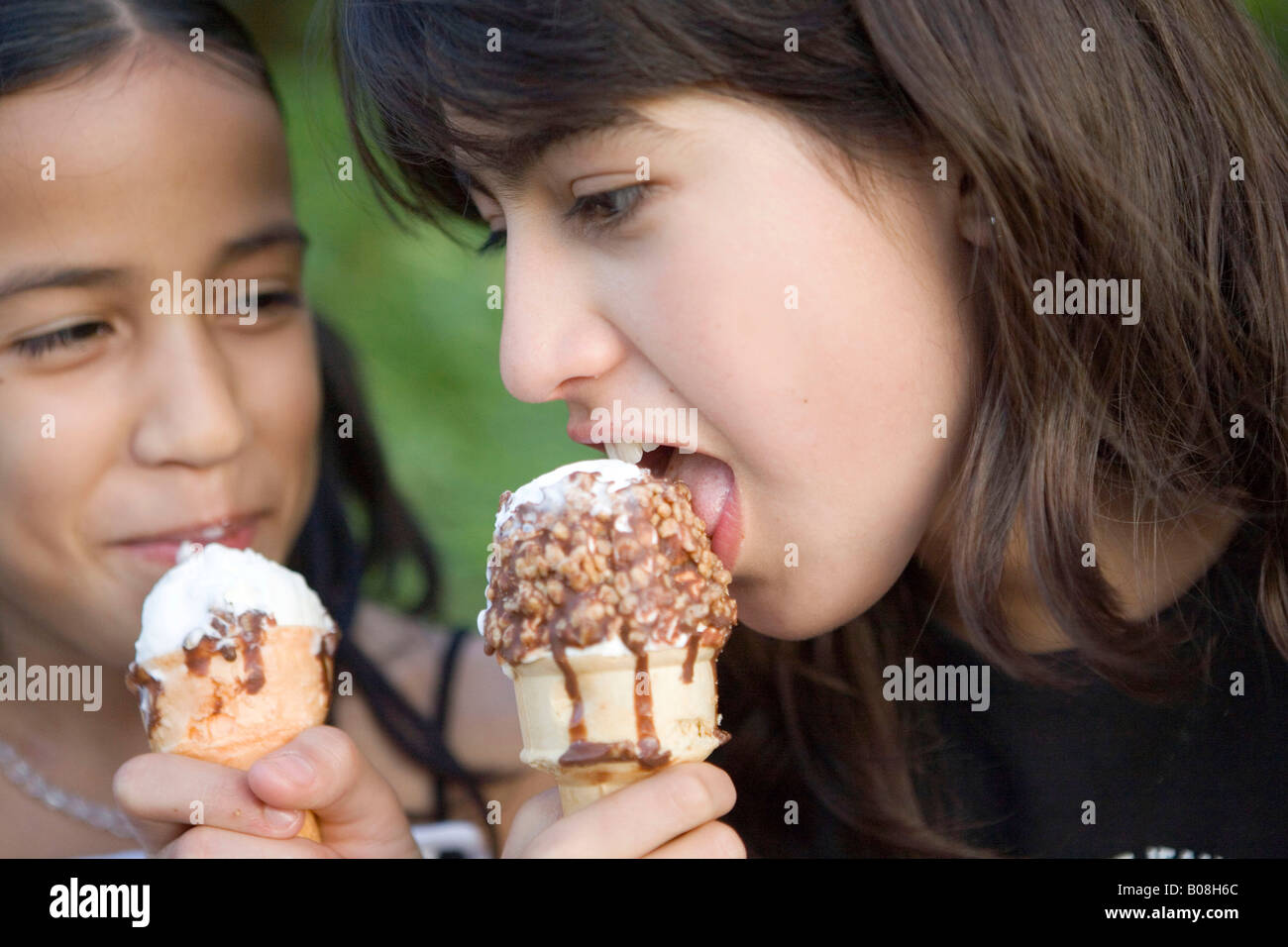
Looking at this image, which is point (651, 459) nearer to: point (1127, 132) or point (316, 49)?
point (1127, 132)

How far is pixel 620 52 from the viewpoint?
1722 mm

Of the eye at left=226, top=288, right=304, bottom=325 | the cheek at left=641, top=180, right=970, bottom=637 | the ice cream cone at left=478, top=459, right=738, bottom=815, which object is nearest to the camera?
the ice cream cone at left=478, top=459, right=738, bottom=815

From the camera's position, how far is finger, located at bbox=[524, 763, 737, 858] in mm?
1638

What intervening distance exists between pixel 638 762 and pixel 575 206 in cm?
91

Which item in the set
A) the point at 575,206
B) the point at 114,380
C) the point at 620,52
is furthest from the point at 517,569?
the point at 114,380

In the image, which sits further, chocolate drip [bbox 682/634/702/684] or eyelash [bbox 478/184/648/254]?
eyelash [bbox 478/184/648/254]

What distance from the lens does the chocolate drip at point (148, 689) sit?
5.94 ft

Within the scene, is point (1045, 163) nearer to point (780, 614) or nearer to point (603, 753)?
point (780, 614)

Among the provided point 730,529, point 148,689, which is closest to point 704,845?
point 730,529

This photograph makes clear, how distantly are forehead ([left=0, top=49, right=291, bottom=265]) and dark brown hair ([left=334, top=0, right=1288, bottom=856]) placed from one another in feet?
1.31

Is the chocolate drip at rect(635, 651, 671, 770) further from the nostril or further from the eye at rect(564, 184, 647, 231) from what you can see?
the eye at rect(564, 184, 647, 231)

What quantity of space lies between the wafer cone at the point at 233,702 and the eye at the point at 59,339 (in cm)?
87

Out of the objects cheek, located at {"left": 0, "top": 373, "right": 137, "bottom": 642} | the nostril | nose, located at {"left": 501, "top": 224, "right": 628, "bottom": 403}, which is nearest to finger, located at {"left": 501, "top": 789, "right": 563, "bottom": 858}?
the nostril

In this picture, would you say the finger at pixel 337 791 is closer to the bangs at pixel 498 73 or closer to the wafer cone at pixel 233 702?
the wafer cone at pixel 233 702
